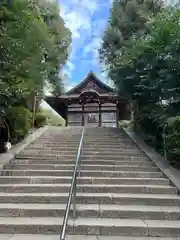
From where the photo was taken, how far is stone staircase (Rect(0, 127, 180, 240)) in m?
4.13

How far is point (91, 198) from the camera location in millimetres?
5117

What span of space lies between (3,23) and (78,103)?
13478 millimetres

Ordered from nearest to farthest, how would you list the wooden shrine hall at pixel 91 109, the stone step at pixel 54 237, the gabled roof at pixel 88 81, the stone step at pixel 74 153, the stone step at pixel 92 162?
the stone step at pixel 54 237 → the stone step at pixel 92 162 → the stone step at pixel 74 153 → the wooden shrine hall at pixel 91 109 → the gabled roof at pixel 88 81

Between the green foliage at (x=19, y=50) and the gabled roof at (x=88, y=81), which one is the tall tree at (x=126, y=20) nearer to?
the gabled roof at (x=88, y=81)

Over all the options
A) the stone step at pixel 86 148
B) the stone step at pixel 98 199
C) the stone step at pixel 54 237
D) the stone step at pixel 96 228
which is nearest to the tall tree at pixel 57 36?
the stone step at pixel 86 148

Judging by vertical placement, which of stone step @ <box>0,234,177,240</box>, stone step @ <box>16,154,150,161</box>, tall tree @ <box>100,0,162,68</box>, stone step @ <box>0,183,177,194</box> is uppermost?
tall tree @ <box>100,0,162,68</box>

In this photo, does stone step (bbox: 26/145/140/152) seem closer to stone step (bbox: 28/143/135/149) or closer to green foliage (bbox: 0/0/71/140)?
stone step (bbox: 28/143/135/149)

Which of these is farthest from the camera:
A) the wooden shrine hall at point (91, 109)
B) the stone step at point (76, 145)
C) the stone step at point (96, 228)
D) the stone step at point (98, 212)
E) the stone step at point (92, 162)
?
the wooden shrine hall at point (91, 109)

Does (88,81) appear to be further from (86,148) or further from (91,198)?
(91,198)

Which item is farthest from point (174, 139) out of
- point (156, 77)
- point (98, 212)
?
point (98, 212)

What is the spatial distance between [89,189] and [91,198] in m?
0.42

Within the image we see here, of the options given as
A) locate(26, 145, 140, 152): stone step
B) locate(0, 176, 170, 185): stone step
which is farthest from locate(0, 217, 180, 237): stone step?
locate(26, 145, 140, 152): stone step

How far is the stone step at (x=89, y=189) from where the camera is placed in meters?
5.52

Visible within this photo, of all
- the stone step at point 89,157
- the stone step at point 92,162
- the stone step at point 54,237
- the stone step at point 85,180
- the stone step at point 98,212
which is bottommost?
the stone step at point 54,237
